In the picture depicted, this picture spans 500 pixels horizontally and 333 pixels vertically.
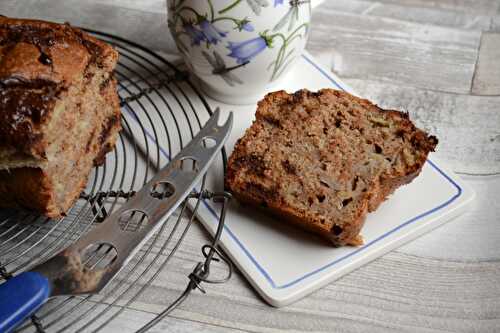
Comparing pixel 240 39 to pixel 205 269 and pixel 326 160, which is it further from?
pixel 205 269

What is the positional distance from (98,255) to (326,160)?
820mm

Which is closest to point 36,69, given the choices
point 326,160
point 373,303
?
point 326,160

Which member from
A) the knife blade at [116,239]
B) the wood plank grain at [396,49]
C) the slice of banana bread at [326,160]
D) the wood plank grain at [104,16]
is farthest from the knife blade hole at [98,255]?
the wood plank grain at [396,49]

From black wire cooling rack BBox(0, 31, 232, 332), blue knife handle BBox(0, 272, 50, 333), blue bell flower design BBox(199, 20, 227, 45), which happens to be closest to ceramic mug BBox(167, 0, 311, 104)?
blue bell flower design BBox(199, 20, 227, 45)

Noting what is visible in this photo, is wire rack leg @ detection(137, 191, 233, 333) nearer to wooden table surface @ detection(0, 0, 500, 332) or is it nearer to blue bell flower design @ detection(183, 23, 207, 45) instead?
wooden table surface @ detection(0, 0, 500, 332)

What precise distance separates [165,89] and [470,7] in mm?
1735

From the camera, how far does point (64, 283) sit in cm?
175

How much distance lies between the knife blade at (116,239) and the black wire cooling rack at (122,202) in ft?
0.19

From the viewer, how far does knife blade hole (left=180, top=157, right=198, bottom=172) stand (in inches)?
83.3

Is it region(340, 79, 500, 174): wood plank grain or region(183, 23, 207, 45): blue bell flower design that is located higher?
region(183, 23, 207, 45): blue bell flower design

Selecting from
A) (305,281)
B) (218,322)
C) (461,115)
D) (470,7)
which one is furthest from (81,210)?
(470,7)

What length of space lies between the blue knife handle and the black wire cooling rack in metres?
A: 0.09

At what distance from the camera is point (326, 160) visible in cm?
210

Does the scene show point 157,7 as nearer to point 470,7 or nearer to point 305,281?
point 470,7
